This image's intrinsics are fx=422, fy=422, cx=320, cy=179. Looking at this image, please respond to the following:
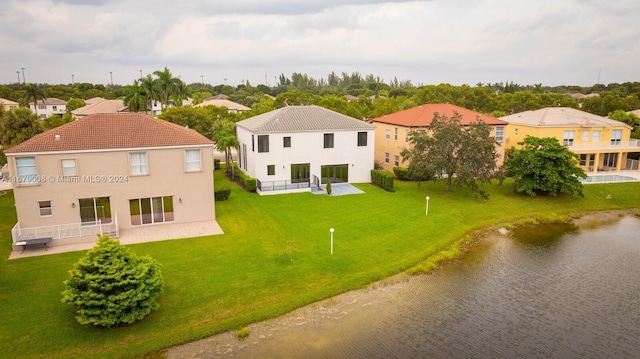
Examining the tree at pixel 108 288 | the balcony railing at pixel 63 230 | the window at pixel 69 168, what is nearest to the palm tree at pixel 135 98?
the window at pixel 69 168

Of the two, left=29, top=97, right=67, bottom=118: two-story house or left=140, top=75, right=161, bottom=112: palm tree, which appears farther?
left=29, top=97, right=67, bottom=118: two-story house

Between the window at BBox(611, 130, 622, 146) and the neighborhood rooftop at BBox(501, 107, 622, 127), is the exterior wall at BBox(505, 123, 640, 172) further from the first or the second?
the neighborhood rooftop at BBox(501, 107, 622, 127)

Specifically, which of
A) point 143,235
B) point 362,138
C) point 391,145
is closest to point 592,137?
point 391,145

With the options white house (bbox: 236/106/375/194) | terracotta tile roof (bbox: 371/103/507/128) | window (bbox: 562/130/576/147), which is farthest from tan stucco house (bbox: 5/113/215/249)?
window (bbox: 562/130/576/147)

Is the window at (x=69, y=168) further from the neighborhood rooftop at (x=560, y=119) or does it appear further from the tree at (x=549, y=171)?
the neighborhood rooftop at (x=560, y=119)

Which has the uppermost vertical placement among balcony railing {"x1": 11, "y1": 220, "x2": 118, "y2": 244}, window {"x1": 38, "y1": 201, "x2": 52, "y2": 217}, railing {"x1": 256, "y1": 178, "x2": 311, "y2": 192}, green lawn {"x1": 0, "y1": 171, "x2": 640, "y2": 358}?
window {"x1": 38, "y1": 201, "x2": 52, "y2": 217}
